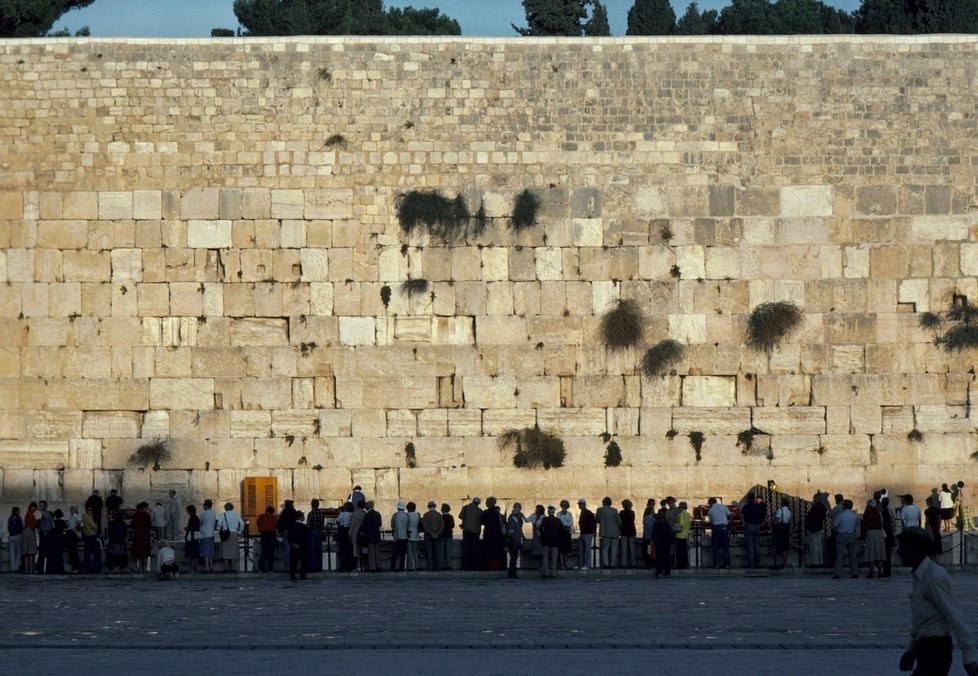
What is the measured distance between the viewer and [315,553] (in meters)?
18.0

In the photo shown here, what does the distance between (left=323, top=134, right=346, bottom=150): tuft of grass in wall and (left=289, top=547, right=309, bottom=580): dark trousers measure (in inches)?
236

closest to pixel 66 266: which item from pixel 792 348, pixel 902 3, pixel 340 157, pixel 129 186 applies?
pixel 129 186

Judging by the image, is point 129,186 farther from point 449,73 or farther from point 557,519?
point 557,519

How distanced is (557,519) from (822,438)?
5071mm

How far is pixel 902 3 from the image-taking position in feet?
110

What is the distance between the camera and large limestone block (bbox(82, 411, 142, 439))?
68.9 ft

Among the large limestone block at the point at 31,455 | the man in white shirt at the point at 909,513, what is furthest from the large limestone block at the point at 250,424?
the man in white shirt at the point at 909,513

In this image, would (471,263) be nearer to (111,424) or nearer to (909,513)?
(111,424)

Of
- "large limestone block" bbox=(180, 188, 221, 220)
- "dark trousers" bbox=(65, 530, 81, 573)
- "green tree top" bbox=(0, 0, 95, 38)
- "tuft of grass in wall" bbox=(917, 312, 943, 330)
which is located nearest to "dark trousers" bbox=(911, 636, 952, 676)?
"dark trousers" bbox=(65, 530, 81, 573)

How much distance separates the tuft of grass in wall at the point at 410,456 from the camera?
21.0 metres

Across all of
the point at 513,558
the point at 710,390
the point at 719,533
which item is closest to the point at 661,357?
the point at 710,390

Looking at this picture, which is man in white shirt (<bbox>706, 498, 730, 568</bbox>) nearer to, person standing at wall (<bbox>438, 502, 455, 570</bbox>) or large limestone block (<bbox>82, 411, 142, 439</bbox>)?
person standing at wall (<bbox>438, 502, 455, 570</bbox>)

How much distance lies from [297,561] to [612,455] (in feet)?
16.5

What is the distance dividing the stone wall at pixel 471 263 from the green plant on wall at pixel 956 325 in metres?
0.15
